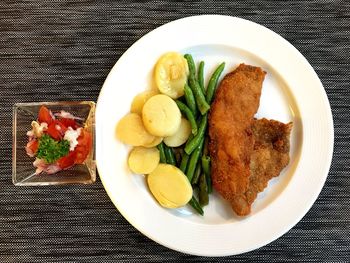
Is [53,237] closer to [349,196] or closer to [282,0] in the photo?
[349,196]

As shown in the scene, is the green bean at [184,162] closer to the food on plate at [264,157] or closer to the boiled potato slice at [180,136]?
the boiled potato slice at [180,136]

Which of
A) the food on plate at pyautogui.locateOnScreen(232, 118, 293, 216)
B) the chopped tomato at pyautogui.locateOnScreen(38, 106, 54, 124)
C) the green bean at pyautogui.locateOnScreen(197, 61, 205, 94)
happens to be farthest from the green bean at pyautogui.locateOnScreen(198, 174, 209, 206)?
the chopped tomato at pyautogui.locateOnScreen(38, 106, 54, 124)

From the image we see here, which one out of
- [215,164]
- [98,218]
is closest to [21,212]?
[98,218]

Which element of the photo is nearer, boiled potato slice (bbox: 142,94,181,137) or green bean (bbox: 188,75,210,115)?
boiled potato slice (bbox: 142,94,181,137)

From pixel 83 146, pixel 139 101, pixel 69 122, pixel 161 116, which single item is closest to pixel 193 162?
pixel 161 116

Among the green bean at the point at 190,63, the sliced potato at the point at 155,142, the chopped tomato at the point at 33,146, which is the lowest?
the chopped tomato at the point at 33,146

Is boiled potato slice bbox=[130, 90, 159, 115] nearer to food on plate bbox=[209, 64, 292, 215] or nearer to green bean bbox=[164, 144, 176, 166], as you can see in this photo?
green bean bbox=[164, 144, 176, 166]

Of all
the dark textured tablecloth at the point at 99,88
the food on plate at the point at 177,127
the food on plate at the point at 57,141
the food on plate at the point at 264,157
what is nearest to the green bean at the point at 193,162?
the food on plate at the point at 177,127
